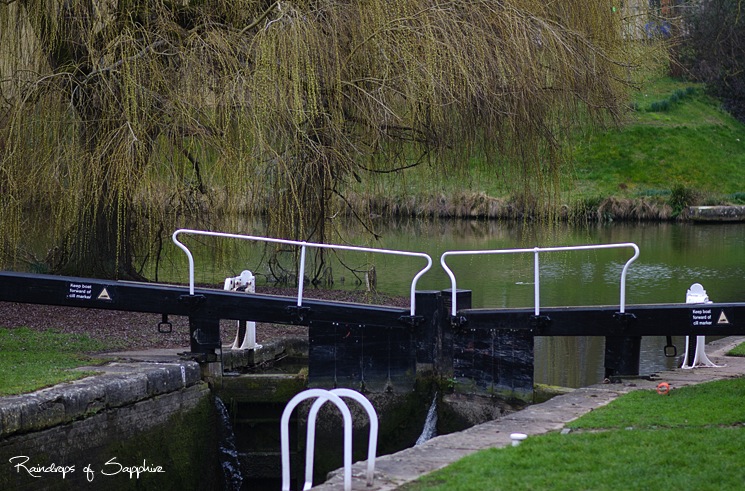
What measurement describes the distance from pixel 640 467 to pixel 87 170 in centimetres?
953

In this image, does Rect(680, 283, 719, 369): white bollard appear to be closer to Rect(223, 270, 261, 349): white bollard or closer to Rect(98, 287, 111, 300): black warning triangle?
Rect(223, 270, 261, 349): white bollard

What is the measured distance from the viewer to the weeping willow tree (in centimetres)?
1423

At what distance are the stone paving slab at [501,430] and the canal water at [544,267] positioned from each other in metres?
→ 3.72

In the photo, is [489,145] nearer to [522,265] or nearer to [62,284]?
[62,284]

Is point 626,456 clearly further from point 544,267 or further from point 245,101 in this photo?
point 544,267

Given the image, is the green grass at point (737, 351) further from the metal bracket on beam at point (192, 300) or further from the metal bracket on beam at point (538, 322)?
the metal bracket on beam at point (192, 300)

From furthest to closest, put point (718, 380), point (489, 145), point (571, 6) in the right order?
1. point (571, 6)
2. point (489, 145)
3. point (718, 380)

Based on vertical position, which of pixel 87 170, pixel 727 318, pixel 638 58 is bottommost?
pixel 727 318

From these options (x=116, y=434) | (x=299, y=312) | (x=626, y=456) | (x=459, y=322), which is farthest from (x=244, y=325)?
(x=626, y=456)

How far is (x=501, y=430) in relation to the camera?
8.80 meters

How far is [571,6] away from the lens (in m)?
16.7

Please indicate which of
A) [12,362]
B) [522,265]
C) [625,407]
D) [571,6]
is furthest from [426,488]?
[522,265]

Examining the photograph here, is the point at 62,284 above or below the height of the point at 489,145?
below

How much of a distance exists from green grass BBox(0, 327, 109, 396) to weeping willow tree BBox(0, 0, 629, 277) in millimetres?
1510
